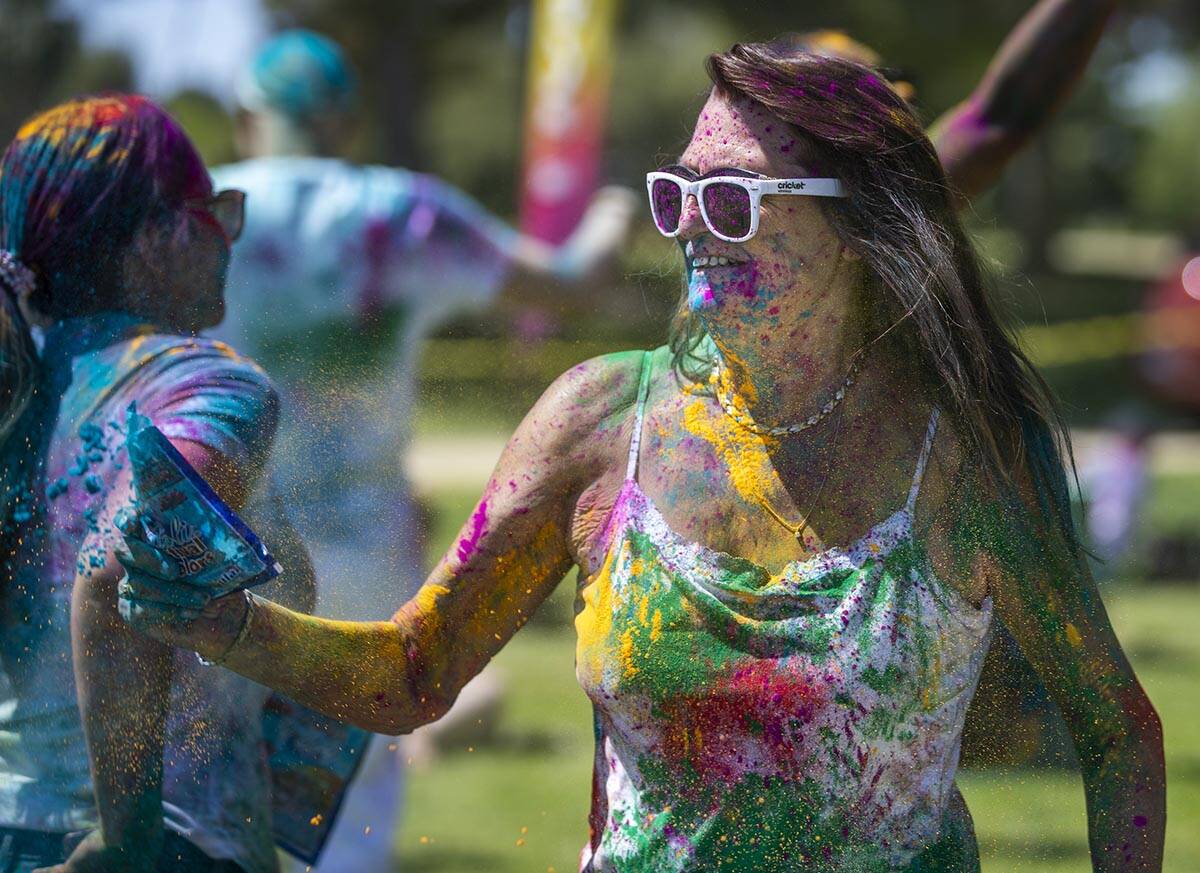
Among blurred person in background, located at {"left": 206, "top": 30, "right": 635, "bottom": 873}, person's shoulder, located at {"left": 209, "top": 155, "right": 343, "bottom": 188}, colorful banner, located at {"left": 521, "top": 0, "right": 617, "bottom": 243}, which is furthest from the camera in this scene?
colorful banner, located at {"left": 521, "top": 0, "right": 617, "bottom": 243}

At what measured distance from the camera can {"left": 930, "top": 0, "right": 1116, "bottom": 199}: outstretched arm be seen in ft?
9.98

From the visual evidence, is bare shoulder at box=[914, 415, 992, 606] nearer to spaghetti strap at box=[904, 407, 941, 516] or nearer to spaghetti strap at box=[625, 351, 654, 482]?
spaghetti strap at box=[904, 407, 941, 516]

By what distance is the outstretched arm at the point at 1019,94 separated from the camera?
9.98ft

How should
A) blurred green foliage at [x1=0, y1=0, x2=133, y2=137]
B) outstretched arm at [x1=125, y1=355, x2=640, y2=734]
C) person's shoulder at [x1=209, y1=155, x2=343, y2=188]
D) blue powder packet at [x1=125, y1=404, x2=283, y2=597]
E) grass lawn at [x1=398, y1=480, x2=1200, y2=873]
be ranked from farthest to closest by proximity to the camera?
blurred green foliage at [x1=0, y1=0, x2=133, y2=137] < person's shoulder at [x1=209, y1=155, x2=343, y2=188] < grass lawn at [x1=398, y1=480, x2=1200, y2=873] < outstretched arm at [x1=125, y1=355, x2=640, y2=734] < blue powder packet at [x1=125, y1=404, x2=283, y2=597]

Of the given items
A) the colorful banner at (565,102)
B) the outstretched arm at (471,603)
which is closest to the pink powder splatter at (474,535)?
the outstretched arm at (471,603)

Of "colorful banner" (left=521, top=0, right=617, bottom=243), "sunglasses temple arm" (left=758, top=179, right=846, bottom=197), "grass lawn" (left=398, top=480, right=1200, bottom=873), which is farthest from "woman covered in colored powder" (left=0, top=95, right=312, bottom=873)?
"colorful banner" (left=521, top=0, right=617, bottom=243)

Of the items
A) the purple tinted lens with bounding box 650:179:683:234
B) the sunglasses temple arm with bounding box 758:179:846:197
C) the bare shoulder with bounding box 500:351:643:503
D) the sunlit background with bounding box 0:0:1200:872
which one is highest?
the sunglasses temple arm with bounding box 758:179:846:197

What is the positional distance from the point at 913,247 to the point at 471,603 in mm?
721

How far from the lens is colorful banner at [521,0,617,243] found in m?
10.8

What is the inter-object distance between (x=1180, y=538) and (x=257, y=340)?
672cm

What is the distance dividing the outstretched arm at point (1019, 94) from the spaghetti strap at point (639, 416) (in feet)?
3.44

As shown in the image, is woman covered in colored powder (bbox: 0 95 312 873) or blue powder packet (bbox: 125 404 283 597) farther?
woman covered in colored powder (bbox: 0 95 312 873)

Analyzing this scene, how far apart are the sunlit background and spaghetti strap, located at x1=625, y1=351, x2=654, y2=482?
0.23 meters

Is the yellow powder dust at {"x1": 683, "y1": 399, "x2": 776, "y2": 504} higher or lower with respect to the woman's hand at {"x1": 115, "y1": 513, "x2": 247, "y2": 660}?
higher
